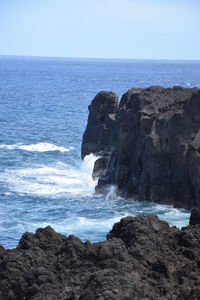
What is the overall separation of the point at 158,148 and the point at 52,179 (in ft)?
40.3

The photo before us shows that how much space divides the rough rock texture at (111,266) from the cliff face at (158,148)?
24205 millimetres

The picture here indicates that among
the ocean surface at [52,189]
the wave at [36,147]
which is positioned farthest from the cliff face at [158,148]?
the wave at [36,147]

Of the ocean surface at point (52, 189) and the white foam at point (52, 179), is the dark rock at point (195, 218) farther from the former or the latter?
the white foam at point (52, 179)

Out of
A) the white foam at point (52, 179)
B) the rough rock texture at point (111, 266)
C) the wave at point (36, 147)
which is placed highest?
the rough rock texture at point (111, 266)

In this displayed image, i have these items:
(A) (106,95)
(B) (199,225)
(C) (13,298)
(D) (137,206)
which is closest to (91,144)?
(A) (106,95)

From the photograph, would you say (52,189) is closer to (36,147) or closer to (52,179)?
(52,179)

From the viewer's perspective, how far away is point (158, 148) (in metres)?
47.0

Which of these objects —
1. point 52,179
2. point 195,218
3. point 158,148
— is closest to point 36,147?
point 52,179

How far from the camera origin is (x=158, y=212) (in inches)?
1730

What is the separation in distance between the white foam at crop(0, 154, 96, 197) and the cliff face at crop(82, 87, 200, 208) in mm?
1995

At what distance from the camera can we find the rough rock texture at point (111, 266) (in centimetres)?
1619

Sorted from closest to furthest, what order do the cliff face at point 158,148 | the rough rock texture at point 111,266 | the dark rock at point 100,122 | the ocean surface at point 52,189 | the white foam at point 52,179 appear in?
1. the rough rock texture at point 111,266
2. the ocean surface at point 52,189
3. the cliff face at point 158,148
4. the white foam at point 52,179
5. the dark rock at point 100,122

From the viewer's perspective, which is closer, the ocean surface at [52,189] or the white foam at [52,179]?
the ocean surface at [52,189]

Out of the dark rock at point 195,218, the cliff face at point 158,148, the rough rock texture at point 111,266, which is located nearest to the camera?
the rough rock texture at point 111,266
